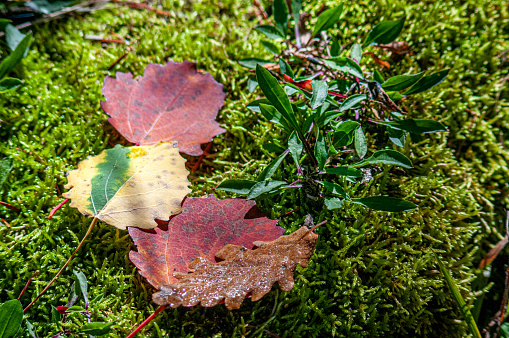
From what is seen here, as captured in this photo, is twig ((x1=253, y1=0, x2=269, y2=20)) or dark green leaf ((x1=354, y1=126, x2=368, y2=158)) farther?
twig ((x1=253, y1=0, x2=269, y2=20))

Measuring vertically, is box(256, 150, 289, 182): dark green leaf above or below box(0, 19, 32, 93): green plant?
below

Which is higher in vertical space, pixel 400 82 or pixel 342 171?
pixel 400 82

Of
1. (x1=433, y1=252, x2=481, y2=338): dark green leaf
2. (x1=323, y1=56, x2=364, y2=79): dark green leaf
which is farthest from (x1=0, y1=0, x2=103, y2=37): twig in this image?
(x1=433, y1=252, x2=481, y2=338): dark green leaf

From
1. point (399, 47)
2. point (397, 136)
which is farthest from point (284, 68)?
point (399, 47)

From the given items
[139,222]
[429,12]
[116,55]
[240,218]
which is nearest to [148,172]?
[139,222]

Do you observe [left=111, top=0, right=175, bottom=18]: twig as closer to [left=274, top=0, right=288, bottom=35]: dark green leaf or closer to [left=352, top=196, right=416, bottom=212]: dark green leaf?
[left=274, top=0, right=288, bottom=35]: dark green leaf

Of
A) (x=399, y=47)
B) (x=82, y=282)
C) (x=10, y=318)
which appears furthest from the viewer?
(x=399, y=47)

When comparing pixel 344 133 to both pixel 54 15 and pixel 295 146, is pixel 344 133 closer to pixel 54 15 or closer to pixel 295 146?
pixel 295 146

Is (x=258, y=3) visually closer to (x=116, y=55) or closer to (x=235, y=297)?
(x=116, y=55)
